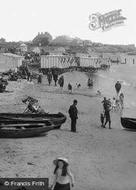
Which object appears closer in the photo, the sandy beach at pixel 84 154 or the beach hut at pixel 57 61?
the sandy beach at pixel 84 154

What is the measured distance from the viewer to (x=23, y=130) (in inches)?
767

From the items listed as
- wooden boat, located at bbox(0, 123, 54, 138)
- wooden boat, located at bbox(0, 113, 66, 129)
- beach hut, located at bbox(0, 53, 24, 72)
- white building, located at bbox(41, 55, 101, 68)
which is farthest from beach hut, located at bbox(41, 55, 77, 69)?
wooden boat, located at bbox(0, 123, 54, 138)

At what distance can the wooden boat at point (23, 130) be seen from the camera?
19.2 meters

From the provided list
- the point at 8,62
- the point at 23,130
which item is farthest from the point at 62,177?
the point at 8,62

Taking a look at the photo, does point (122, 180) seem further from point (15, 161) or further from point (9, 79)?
point (9, 79)

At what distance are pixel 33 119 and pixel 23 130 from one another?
218cm

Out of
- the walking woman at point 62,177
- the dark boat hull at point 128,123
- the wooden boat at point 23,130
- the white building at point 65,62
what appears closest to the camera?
the walking woman at point 62,177

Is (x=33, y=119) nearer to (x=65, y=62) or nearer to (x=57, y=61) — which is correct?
(x=57, y=61)

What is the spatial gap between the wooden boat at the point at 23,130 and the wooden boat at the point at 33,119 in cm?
63

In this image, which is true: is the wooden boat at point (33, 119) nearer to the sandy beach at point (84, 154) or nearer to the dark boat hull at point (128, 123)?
the sandy beach at point (84, 154)

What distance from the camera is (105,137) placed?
2195cm

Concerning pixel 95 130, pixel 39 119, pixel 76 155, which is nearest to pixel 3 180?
pixel 76 155

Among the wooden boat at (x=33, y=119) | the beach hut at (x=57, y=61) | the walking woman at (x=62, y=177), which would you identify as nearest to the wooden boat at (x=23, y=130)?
the wooden boat at (x=33, y=119)

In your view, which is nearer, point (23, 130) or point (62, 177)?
point (62, 177)
